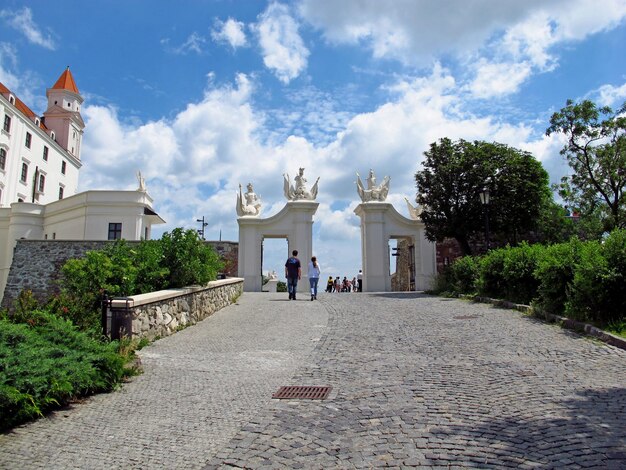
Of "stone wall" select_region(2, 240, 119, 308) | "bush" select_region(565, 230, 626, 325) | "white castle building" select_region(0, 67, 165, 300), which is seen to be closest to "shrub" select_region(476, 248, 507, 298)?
"bush" select_region(565, 230, 626, 325)

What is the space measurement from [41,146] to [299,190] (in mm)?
36817

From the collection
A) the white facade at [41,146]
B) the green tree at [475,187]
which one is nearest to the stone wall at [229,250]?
the green tree at [475,187]

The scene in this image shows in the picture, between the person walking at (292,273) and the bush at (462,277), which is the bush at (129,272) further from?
the bush at (462,277)

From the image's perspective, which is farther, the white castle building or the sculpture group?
the white castle building

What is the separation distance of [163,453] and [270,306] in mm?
11511

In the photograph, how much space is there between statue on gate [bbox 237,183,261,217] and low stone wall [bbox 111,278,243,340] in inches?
446

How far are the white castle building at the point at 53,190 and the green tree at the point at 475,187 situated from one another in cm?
2188

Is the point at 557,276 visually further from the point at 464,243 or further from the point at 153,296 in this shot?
the point at 464,243

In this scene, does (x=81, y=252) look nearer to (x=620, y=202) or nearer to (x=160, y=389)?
(x=160, y=389)

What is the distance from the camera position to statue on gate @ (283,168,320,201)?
26578 millimetres

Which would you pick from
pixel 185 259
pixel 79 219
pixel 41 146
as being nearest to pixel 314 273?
pixel 185 259

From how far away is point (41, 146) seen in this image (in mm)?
51188

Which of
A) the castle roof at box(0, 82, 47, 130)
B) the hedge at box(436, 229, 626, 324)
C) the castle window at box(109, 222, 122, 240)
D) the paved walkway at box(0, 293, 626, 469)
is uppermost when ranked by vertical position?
the castle roof at box(0, 82, 47, 130)

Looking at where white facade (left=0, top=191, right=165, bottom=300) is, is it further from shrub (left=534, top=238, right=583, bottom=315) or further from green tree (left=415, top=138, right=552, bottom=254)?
shrub (left=534, top=238, right=583, bottom=315)
